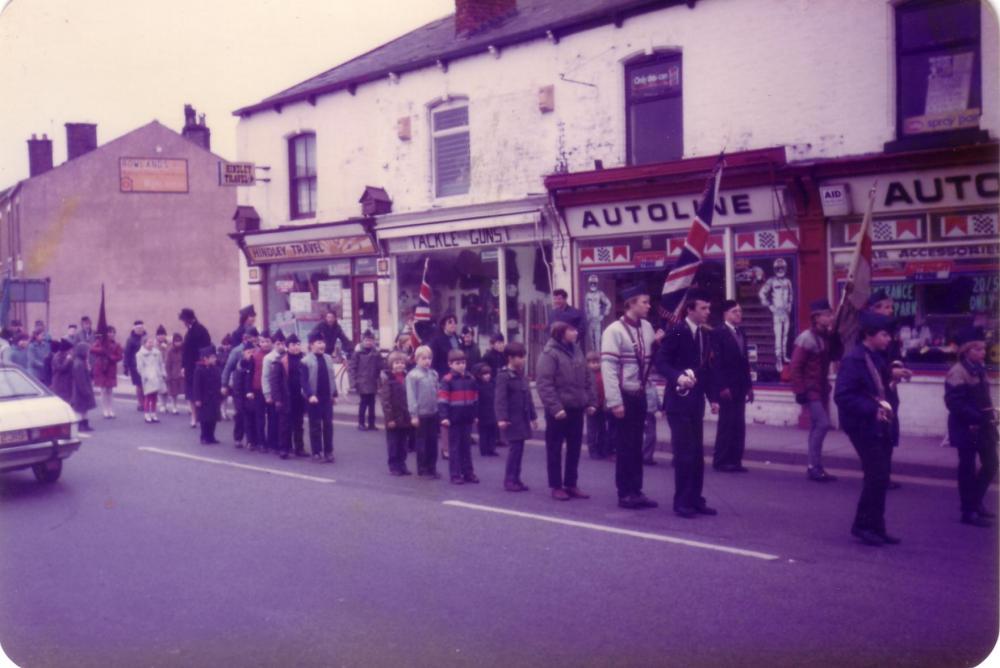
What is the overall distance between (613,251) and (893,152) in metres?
5.10

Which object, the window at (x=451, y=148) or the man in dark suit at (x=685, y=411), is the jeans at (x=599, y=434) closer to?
the man in dark suit at (x=685, y=411)

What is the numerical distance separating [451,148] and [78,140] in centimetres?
2572

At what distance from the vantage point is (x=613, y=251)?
54.5 ft

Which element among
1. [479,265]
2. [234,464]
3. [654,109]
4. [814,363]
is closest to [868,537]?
[814,363]

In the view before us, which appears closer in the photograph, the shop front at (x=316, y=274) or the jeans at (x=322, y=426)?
the jeans at (x=322, y=426)

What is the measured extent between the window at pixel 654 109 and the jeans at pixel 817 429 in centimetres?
615

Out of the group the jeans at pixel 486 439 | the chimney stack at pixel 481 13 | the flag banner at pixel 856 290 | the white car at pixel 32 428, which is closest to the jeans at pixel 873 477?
the flag banner at pixel 856 290

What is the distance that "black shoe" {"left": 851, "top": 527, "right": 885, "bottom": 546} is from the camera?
7438 mm

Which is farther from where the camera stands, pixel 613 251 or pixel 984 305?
pixel 613 251

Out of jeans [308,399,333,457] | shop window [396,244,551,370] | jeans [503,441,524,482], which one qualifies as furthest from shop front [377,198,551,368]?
jeans [503,441,524,482]

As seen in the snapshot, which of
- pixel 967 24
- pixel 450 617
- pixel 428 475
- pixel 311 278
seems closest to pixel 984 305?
pixel 967 24

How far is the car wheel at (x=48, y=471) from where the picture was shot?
36.8 ft

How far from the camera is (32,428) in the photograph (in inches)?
419

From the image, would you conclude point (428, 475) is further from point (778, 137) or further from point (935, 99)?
point (935, 99)
